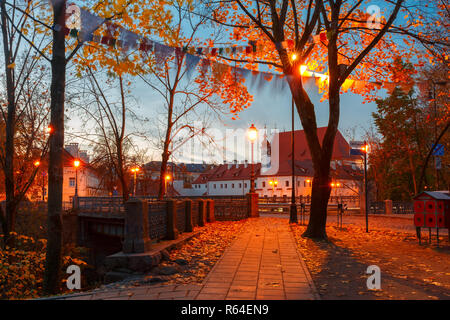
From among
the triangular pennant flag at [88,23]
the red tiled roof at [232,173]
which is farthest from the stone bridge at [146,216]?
the red tiled roof at [232,173]

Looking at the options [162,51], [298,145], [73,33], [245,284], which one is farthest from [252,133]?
[298,145]

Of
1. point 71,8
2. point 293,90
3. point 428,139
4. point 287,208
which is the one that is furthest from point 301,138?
point 71,8

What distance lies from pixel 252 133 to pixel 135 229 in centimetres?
1400

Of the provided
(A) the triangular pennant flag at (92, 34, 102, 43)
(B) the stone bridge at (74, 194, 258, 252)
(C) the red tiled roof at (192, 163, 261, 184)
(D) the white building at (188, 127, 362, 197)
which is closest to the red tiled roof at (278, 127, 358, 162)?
(D) the white building at (188, 127, 362, 197)

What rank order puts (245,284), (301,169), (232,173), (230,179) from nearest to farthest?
(245,284)
(301,169)
(230,179)
(232,173)

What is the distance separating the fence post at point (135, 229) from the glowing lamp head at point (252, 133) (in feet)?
44.2

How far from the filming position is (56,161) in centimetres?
789

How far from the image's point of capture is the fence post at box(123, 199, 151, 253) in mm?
8109

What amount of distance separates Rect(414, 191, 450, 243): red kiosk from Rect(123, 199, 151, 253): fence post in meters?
8.71

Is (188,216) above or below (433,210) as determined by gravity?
below

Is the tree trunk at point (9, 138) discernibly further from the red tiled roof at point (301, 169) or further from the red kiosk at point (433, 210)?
the red tiled roof at point (301, 169)

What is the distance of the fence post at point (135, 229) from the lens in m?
8.11

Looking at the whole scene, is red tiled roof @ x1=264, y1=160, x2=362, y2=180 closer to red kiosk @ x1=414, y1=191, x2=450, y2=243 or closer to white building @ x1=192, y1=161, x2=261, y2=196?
white building @ x1=192, y1=161, x2=261, y2=196

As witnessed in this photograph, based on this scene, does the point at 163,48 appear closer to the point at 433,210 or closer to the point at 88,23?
the point at 88,23
